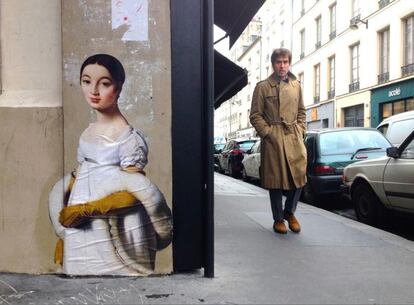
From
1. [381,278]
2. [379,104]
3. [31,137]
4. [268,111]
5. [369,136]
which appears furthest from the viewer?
[379,104]

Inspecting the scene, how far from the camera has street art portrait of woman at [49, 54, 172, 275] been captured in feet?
12.5

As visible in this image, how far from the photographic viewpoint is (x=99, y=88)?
12.5 ft

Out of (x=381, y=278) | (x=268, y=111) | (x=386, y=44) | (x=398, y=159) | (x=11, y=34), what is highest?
(x=386, y=44)

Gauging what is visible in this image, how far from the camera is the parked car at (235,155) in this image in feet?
59.6

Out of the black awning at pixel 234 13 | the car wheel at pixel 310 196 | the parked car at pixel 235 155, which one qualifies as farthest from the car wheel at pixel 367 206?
the parked car at pixel 235 155

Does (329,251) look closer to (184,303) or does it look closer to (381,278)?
(381,278)

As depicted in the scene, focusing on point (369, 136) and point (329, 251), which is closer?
point (329, 251)

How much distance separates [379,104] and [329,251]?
23968 mm

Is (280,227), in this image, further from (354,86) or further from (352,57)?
(352,57)

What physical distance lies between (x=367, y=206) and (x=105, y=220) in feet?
16.1

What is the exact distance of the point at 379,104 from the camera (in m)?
27.2

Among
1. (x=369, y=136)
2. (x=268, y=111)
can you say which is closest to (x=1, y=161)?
(x=268, y=111)

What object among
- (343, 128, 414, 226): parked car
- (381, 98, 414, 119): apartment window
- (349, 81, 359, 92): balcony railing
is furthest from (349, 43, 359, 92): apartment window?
(343, 128, 414, 226): parked car

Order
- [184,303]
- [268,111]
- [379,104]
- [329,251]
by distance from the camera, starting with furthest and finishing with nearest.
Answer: [379,104]
[268,111]
[329,251]
[184,303]
